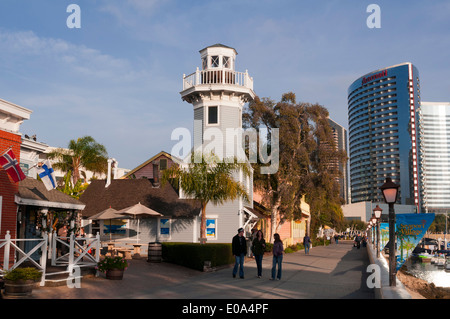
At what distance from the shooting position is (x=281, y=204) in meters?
36.0

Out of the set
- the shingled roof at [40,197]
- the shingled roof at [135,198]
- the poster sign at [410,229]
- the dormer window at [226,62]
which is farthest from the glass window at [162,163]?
the poster sign at [410,229]

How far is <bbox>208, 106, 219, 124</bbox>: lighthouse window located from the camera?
98.9ft

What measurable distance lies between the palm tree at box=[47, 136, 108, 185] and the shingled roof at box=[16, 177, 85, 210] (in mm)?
24718


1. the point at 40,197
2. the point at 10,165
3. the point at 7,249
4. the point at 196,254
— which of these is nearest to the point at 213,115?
the point at 196,254

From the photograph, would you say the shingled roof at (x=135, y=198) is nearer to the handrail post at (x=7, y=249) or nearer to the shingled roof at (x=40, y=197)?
the shingled roof at (x=40, y=197)

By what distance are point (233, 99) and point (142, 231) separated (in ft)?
34.5

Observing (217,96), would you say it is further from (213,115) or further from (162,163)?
(162,163)

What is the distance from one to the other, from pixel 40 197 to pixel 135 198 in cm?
1396

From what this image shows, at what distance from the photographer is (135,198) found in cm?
2941

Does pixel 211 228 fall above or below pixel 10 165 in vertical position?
below

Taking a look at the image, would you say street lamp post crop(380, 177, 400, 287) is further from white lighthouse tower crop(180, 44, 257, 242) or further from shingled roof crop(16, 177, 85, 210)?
white lighthouse tower crop(180, 44, 257, 242)

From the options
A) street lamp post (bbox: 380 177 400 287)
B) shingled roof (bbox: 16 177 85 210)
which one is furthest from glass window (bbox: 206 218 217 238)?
street lamp post (bbox: 380 177 400 287)
